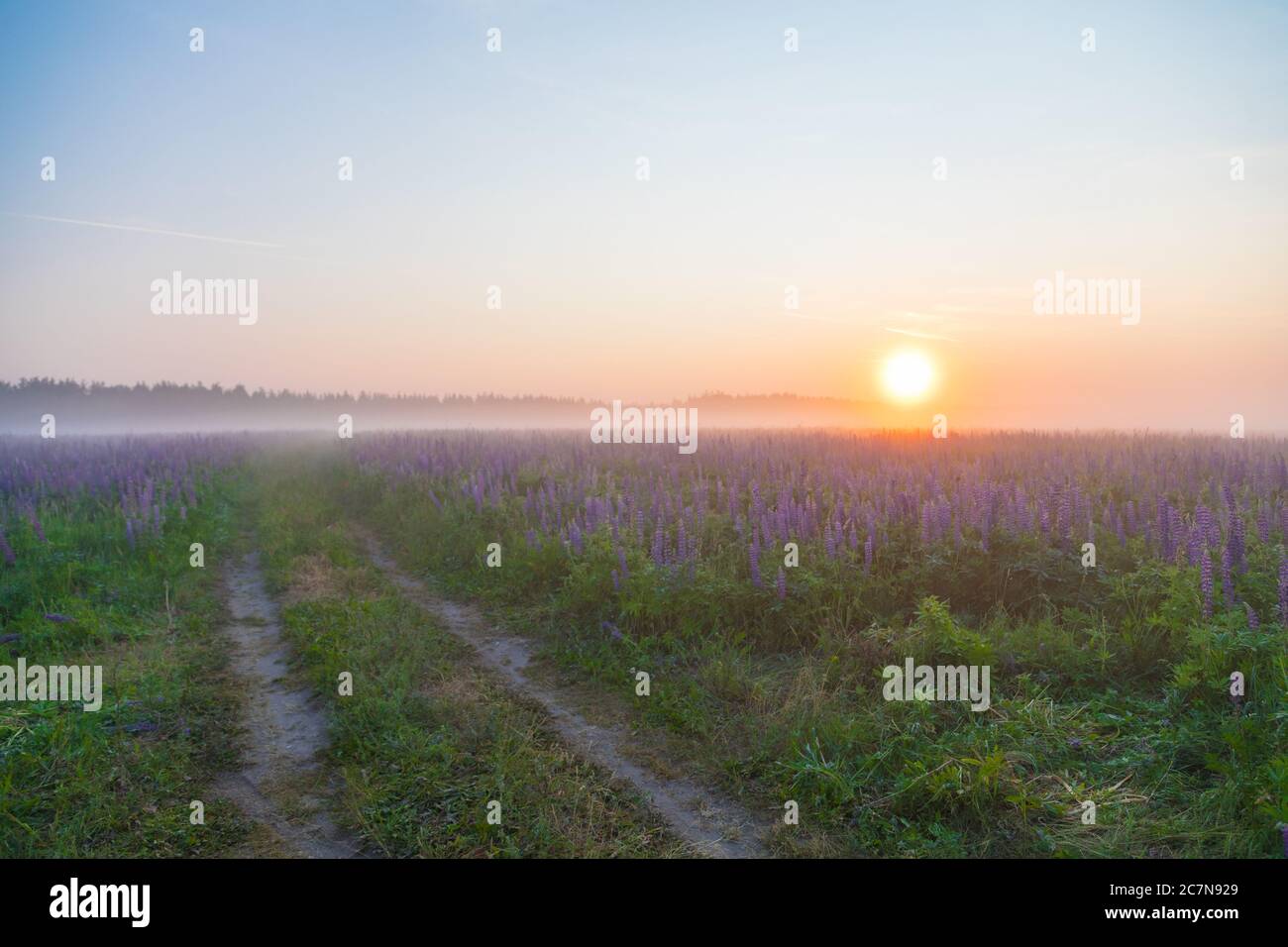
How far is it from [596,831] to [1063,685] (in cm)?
388

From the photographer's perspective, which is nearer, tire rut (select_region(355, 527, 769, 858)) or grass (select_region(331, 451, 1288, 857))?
grass (select_region(331, 451, 1288, 857))

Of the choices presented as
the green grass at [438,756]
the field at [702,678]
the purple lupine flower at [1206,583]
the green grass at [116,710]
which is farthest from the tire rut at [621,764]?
the purple lupine flower at [1206,583]

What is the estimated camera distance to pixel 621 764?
213 inches

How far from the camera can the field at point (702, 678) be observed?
15.0 ft

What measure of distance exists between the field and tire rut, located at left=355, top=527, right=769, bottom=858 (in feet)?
0.11

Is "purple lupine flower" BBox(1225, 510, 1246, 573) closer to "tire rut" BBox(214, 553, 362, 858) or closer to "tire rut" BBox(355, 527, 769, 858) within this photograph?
"tire rut" BBox(355, 527, 769, 858)

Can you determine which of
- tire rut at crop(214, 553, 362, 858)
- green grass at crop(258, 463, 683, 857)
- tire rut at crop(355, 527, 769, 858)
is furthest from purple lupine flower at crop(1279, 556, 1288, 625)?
tire rut at crop(214, 553, 362, 858)

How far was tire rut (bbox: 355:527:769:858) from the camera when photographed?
178 inches

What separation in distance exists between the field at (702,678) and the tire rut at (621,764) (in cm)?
3

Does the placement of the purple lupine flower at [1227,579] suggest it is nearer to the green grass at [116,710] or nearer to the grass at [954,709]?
the grass at [954,709]

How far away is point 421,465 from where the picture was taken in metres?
19.2

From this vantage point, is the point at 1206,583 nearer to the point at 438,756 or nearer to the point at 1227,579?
the point at 1227,579

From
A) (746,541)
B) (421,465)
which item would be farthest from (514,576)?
(421,465)
